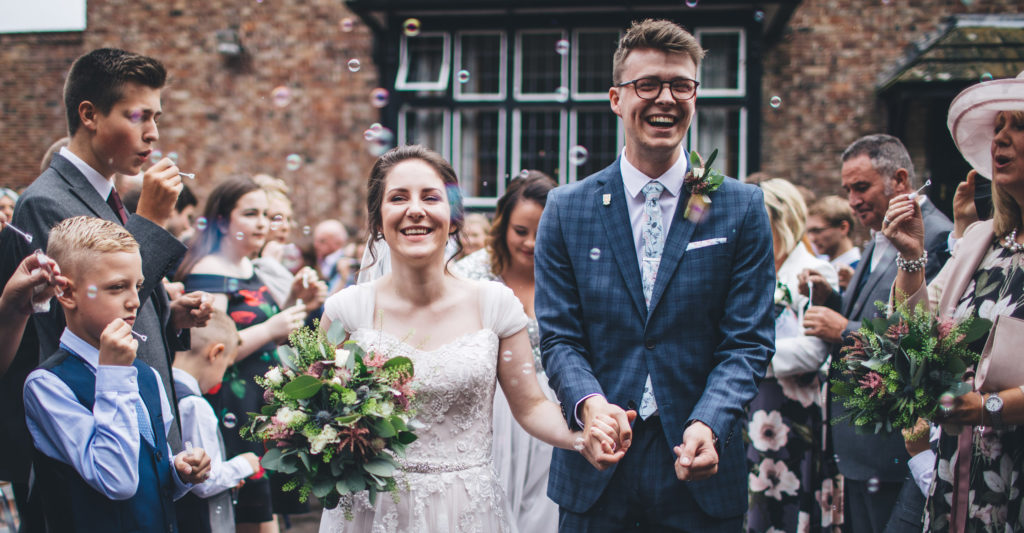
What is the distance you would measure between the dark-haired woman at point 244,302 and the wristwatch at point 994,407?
10.9 ft

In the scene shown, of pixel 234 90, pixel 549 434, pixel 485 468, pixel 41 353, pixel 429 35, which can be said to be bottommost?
pixel 485 468

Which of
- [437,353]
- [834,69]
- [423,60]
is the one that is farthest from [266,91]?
[437,353]

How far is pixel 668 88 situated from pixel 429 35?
942cm

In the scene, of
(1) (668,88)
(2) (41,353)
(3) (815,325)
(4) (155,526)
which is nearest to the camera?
(1) (668,88)

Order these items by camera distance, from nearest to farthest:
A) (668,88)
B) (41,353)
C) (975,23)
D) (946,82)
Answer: (668,88) → (41,353) → (946,82) → (975,23)

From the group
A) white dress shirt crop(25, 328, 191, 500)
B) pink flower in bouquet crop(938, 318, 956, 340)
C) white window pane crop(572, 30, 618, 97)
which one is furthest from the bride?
white window pane crop(572, 30, 618, 97)

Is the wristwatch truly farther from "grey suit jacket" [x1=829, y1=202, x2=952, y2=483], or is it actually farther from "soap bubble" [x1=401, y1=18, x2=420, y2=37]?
"soap bubble" [x1=401, y1=18, x2=420, y2=37]

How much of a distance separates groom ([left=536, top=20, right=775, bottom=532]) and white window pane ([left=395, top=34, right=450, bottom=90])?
9.10 metres

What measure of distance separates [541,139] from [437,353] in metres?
8.96

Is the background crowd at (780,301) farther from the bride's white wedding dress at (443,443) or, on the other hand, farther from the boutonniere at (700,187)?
the boutonniere at (700,187)

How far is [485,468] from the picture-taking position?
2.78 metres

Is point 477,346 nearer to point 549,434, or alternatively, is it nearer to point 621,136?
point 549,434

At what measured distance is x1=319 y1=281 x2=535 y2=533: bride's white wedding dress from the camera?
8.63 ft

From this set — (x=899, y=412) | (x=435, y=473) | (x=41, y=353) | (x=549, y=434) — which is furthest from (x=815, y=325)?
(x=41, y=353)
